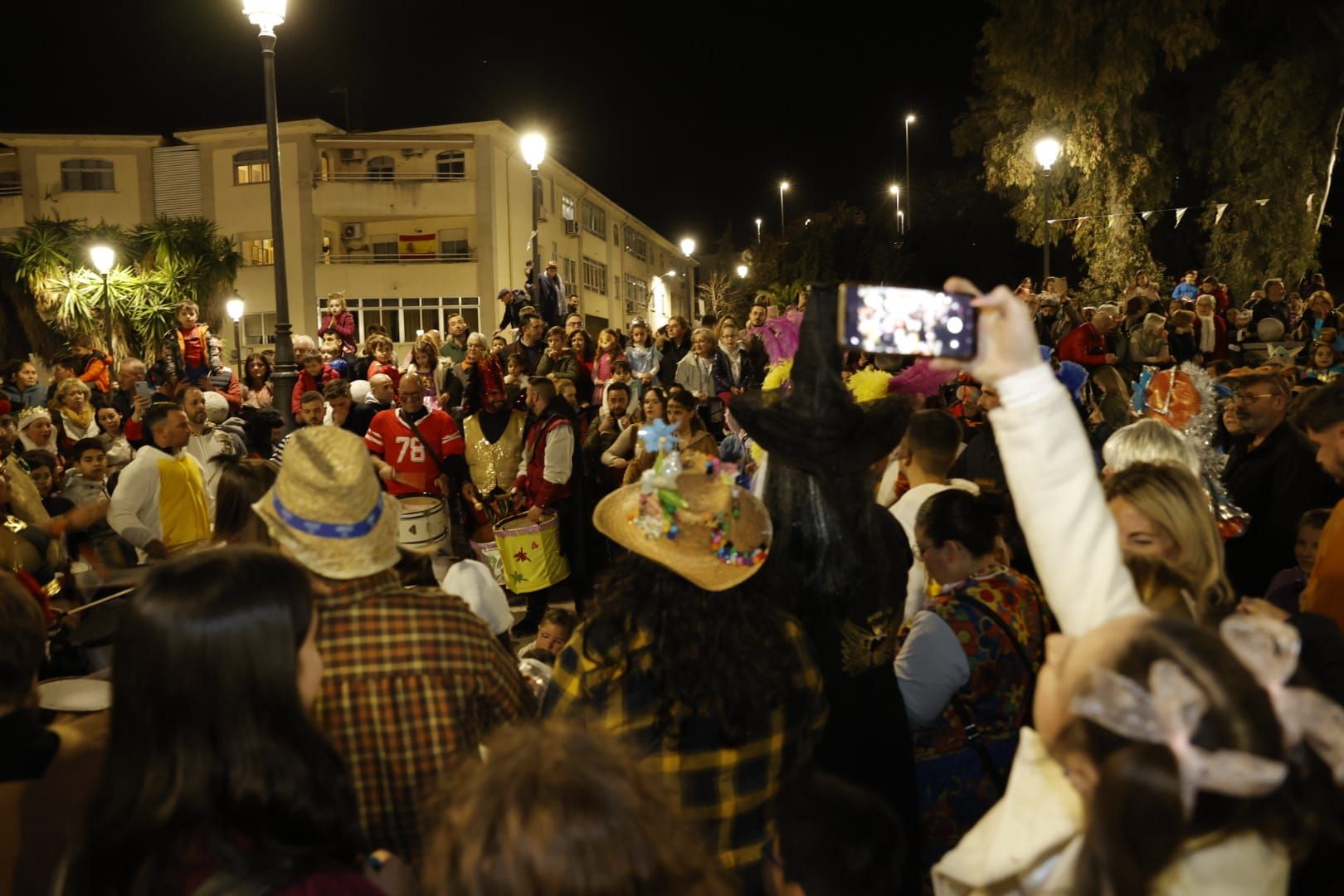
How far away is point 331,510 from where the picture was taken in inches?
104

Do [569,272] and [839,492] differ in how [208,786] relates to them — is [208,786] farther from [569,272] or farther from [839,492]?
[569,272]

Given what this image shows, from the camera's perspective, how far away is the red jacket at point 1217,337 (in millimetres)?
13766

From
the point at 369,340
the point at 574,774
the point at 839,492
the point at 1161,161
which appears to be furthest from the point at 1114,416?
the point at 1161,161

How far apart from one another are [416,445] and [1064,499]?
6.59 meters

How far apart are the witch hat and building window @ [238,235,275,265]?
36.3 meters

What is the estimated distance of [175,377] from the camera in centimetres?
1253

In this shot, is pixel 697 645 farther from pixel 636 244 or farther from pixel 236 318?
pixel 636 244

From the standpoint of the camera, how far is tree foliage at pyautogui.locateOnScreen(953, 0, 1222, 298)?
69.6 feet

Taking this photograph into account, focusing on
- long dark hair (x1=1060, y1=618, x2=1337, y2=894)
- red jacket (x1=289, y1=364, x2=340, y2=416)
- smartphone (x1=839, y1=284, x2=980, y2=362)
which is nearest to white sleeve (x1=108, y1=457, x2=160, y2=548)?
smartphone (x1=839, y1=284, x2=980, y2=362)

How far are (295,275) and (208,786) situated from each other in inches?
1392

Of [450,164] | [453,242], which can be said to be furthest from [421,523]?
[453,242]

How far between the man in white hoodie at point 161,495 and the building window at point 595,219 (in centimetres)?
4080

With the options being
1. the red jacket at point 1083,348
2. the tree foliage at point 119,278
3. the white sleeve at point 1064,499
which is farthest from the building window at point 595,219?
the white sleeve at point 1064,499

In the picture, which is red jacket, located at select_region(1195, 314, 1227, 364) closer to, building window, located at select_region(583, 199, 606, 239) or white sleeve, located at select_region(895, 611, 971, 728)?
white sleeve, located at select_region(895, 611, 971, 728)
